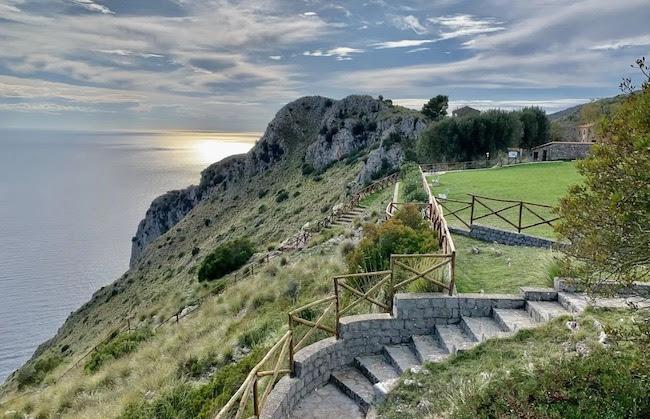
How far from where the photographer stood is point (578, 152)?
31.1m

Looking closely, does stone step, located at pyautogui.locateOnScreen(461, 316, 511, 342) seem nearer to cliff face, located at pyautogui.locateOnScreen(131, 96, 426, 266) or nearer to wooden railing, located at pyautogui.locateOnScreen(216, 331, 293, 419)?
wooden railing, located at pyautogui.locateOnScreen(216, 331, 293, 419)

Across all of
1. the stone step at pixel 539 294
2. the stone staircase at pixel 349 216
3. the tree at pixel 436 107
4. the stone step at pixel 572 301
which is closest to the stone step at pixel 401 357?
the stone step at pixel 539 294

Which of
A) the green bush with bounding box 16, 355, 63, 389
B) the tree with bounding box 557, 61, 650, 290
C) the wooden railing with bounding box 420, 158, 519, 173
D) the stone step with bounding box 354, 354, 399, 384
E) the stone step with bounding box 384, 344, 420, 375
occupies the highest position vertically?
the tree with bounding box 557, 61, 650, 290

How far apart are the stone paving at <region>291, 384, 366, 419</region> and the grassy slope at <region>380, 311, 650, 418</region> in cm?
112

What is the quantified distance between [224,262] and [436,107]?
5101 centimetres

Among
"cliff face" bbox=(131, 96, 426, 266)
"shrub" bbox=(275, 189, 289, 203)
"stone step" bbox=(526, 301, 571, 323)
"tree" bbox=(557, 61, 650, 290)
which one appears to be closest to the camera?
"tree" bbox=(557, 61, 650, 290)

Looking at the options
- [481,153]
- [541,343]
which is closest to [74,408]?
[541,343]

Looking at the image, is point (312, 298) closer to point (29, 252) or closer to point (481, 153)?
point (481, 153)

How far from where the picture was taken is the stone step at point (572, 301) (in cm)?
710

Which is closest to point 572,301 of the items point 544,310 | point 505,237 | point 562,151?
point 544,310

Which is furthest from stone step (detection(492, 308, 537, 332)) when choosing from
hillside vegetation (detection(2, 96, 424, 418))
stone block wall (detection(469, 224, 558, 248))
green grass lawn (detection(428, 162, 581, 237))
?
green grass lawn (detection(428, 162, 581, 237))

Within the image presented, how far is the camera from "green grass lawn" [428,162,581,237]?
569 inches

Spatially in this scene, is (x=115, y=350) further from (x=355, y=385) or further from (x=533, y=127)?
(x=533, y=127)

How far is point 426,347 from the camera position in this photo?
7676 millimetres
